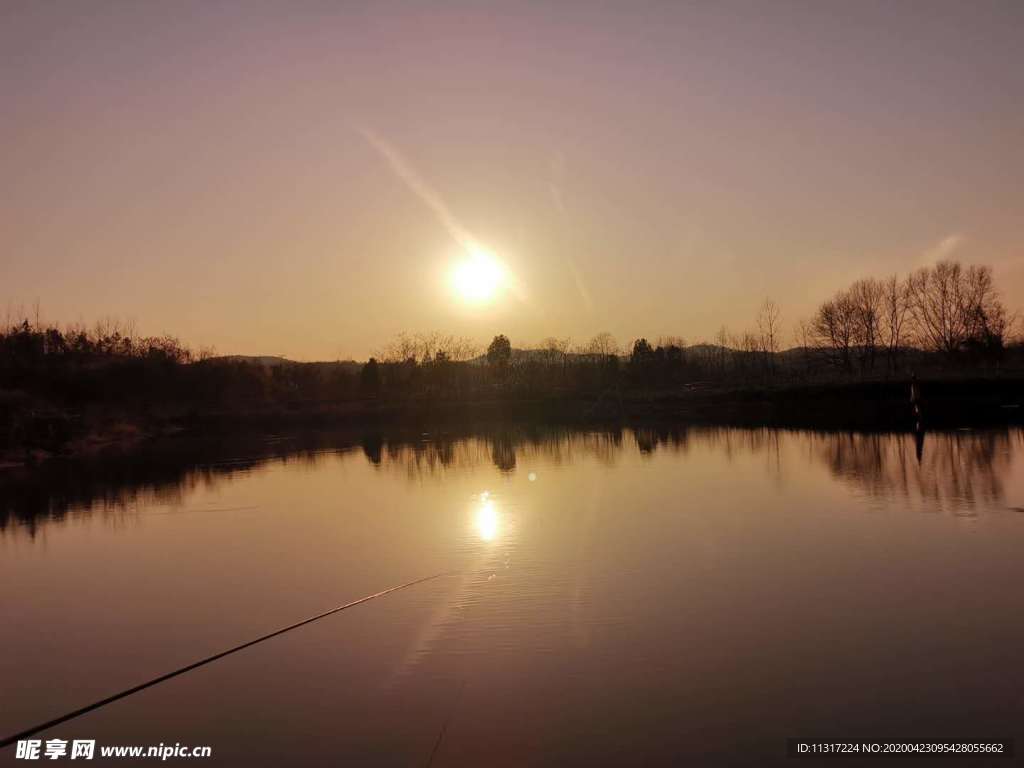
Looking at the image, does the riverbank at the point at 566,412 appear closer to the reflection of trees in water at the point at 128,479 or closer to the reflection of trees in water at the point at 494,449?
the reflection of trees in water at the point at 128,479

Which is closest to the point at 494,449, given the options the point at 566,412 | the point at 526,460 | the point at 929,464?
the point at 526,460

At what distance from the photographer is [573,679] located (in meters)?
8.98

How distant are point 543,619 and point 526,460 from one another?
79.9 feet

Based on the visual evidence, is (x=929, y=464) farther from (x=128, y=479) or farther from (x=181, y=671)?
(x=128, y=479)

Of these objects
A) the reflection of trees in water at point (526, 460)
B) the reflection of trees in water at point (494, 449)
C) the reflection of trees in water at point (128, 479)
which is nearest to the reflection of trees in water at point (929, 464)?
the reflection of trees in water at point (526, 460)

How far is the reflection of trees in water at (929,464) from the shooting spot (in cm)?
2000

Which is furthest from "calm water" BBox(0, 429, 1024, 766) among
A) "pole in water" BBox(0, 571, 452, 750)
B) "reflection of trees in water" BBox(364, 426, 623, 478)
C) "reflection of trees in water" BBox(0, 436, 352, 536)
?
"reflection of trees in water" BBox(364, 426, 623, 478)

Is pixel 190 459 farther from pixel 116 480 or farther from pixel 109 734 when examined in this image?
pixel 109 734

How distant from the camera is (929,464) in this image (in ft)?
84.4

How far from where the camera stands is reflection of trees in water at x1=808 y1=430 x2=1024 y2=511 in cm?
2000

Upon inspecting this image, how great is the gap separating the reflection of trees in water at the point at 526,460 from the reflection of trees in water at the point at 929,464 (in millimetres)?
34

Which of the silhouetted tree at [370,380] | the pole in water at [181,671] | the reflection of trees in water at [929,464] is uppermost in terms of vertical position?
the silhouetted tree at [370,380]

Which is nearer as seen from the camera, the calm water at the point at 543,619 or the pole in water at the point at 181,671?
the calm water at the point at 543,619

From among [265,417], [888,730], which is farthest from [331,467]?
[265,417]
